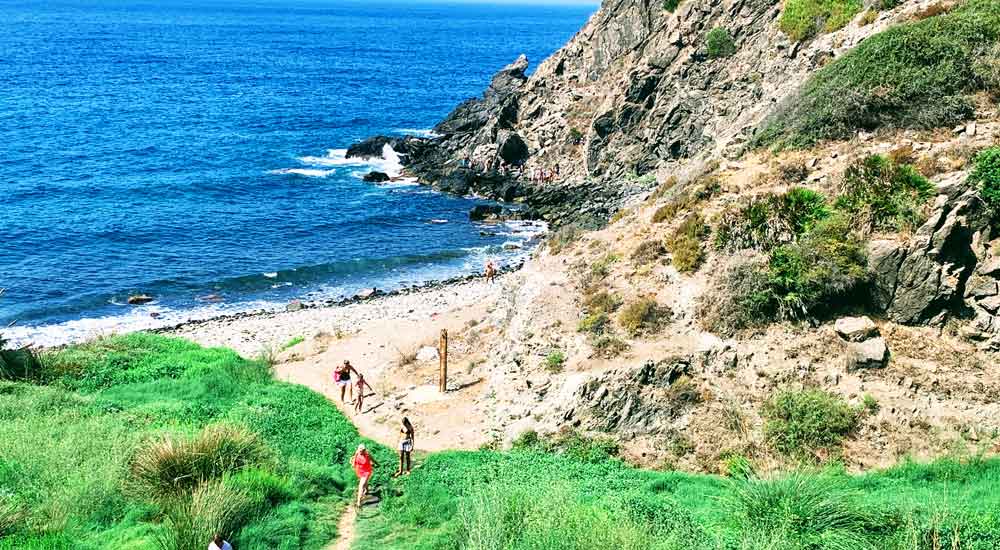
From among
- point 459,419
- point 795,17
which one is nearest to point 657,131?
point 795,17

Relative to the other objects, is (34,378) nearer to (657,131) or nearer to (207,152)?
(657,131)

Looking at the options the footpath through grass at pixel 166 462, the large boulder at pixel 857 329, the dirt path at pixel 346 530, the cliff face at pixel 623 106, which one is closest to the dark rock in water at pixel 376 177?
the cliff face at pixel 623 106

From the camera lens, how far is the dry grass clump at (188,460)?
15.4m

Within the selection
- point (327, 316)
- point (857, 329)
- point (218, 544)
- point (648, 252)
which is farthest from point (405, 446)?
point (327, 316)

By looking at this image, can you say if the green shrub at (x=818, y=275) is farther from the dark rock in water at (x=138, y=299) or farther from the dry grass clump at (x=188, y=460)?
the dark rock in water at (x=138, y=299)

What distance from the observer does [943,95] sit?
2531 cm

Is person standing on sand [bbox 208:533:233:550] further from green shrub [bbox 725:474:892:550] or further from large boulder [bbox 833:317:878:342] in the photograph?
large boulder [bbox 833:317:878:342]

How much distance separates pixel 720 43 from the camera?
161 feet

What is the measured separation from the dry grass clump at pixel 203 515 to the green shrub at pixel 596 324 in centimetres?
1009

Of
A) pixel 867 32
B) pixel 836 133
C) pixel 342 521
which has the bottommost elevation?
pixel 342 521

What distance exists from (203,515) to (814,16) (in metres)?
40.4

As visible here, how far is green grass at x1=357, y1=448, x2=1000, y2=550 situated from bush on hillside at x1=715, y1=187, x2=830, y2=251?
7158 millimetres

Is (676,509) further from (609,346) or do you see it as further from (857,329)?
(857,329)

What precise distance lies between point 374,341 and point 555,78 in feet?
127
